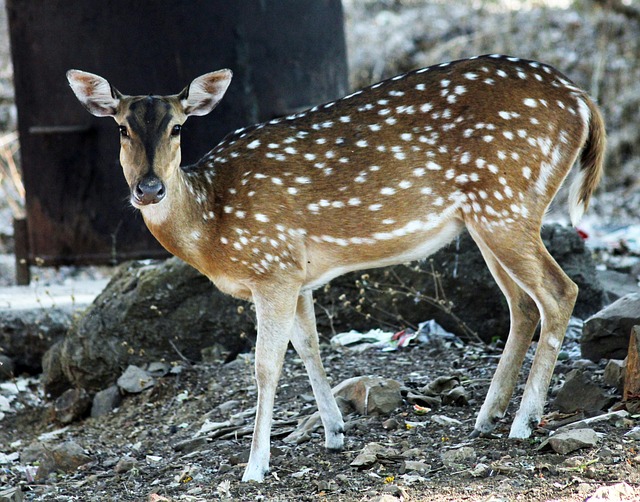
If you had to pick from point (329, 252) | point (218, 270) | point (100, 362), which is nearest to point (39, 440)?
point (100, 362)

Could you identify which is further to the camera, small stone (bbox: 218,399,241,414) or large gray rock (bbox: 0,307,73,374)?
Answer: large gray rock (bbox: 0,307,73,374)

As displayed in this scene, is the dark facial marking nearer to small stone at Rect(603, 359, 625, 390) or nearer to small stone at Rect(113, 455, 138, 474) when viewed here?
small stone at Rect(113, 455, 138, 474)

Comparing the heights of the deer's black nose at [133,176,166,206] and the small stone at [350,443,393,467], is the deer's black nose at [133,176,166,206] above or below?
above

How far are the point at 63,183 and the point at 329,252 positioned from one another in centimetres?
403

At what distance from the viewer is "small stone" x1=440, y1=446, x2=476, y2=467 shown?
480 centimetres

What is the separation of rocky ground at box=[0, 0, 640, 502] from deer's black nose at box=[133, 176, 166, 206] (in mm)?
1500

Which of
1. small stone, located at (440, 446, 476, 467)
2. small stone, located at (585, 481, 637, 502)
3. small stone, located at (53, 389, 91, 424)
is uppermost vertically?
small stone, located at (585, 481, 637, 502)

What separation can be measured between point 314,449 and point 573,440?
147 centimetres

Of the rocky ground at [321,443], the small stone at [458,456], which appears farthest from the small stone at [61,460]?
the small stone at [458,456]

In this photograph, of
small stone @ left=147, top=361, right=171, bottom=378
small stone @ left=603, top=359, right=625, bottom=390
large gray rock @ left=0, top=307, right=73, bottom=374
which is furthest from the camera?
large gray rock @ left=0, top=307, right=73, bottom=374

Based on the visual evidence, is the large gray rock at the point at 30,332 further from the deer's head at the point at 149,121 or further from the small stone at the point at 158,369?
the deer's head at the point at 149,121

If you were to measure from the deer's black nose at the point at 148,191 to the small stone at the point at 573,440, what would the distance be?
2338mm

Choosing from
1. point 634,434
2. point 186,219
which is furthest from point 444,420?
point 186,219

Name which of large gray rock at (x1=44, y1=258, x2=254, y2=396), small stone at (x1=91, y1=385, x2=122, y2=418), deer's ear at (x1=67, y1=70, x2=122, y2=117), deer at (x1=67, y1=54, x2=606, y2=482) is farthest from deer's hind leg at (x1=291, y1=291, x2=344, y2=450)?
small stone at (x1=91, y1=385, x2=122, y2=418)
